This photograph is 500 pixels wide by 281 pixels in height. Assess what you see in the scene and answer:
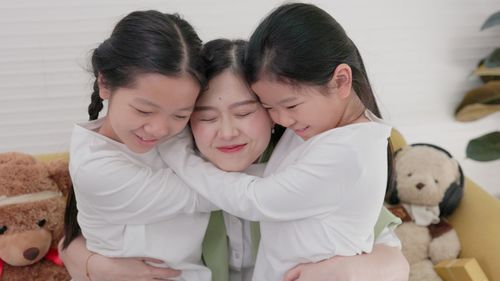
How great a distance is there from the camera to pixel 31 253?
5.10 ft

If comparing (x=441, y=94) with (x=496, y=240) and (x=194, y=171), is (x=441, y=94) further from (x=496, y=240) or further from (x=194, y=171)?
(x=194, y=171)

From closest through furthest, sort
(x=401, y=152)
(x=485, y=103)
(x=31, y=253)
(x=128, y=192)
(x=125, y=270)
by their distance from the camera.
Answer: (x=128, y=192) < (x=125, y=270) < (x=31, y=253) < (x=401, y=152) < (x=485, y=103)

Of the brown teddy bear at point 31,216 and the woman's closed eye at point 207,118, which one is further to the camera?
the brown teddy bear at point 31,216

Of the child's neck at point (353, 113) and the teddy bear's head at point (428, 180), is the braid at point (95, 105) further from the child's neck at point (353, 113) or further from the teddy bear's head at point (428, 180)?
the teddy bear's head at point (428, 180)

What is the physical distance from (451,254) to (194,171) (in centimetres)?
110

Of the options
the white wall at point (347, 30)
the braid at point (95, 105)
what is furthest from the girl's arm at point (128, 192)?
the white wall at point (347, 30)

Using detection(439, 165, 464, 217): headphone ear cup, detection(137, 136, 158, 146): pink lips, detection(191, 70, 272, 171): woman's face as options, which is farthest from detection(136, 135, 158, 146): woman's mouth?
detection(439, 165, 464, 217): headphone ear cup

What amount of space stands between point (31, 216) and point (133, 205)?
48 centimetres

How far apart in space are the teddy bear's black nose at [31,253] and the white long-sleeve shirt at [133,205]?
0.27 metres

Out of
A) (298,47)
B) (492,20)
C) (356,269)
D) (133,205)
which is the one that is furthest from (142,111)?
(492,20)

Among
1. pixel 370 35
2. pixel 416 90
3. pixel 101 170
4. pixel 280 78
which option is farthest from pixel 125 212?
pixel 416 90

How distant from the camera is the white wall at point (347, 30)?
7.00 ft

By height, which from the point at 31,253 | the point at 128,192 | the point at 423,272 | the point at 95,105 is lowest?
the point at 423,272

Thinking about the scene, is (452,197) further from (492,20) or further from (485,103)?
(492,20)
